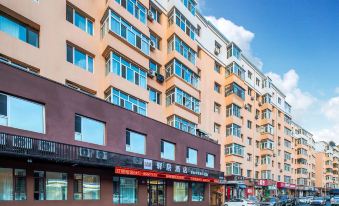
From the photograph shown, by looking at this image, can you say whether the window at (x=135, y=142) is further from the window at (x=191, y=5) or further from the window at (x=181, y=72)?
the window at (x=191, y=5)

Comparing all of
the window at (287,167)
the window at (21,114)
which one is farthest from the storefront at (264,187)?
the window at (21,114)

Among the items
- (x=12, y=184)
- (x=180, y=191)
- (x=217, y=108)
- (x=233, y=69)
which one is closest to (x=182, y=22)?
(x=217, y=108)

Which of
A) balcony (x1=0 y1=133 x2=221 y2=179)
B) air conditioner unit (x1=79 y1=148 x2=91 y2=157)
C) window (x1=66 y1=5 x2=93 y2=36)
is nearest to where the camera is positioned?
balcony (x1=0 y1=133 x2=221 y2=179)

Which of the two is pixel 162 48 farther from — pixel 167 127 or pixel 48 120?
pixel 48 120

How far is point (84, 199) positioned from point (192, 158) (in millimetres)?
15053

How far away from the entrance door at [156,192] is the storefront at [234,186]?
1589 cm

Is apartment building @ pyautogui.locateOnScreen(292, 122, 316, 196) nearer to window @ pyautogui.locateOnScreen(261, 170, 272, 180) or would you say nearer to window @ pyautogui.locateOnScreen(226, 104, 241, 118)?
window @ pyautogui.locateOnScreen(261, 170, 272, 180)

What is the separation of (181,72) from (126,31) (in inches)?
367

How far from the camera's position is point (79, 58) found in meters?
23.1

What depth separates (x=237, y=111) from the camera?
4725 cm

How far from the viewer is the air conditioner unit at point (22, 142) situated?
1509 centimetres

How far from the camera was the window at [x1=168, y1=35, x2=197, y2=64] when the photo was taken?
109 ft

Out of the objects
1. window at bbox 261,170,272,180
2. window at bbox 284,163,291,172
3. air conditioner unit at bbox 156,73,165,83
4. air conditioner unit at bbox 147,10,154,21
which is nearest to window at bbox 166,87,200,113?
air conditioner unit at bbox 156,73,165,83

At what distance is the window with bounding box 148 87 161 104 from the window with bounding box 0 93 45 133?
1423cm
